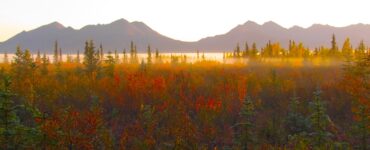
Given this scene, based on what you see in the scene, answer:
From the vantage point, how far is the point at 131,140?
45.3ft

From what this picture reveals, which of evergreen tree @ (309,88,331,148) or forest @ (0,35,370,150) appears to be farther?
evergreen tree @ (309,88,331,148)

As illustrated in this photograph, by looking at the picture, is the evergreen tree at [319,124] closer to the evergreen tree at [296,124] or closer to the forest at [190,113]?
the forest at [190,113]

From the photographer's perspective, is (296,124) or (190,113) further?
(190,113)

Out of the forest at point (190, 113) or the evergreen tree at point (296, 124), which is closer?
the forest at point (190, 113)

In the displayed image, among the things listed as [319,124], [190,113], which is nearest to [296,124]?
[319,124]

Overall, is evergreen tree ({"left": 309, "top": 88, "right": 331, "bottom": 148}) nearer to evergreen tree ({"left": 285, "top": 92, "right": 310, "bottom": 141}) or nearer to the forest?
the forest

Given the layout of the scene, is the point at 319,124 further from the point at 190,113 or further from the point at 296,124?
the point at 190,113

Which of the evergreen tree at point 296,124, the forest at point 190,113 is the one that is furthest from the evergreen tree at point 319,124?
the evergreen tree at point 296,124

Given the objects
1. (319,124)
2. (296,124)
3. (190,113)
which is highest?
(319,124)

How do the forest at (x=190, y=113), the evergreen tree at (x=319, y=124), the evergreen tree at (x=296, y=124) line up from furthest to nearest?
the evergreen tree at (x=296, y=124), the evergreen tree at (x=319, y=124), the forest at (x=190, y=113)

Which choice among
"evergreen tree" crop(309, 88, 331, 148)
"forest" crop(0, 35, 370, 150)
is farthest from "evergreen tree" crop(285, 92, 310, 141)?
"evergreen tree" crop(309, 88, 331, 148)

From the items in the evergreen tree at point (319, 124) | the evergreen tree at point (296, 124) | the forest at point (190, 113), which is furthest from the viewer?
the evergreen tree at point (296, 124)

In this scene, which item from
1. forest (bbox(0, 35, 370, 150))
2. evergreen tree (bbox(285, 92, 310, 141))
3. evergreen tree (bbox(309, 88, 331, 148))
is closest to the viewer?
forest (bbox(0, 35, 370, 150))

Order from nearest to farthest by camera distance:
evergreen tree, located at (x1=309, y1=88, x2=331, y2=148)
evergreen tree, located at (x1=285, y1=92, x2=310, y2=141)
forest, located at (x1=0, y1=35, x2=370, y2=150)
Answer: forest, located at (x1=0, y1=35, x2=370, y2=150), evergreen tree, located at (x1=309, y1=88, x2=331, y2=148), evergreen tree, located at (x1=285, y1=92, x2=310, y2=141)
